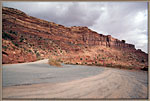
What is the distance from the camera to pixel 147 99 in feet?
7.98

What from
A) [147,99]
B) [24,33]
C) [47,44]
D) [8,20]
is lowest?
[147,99]

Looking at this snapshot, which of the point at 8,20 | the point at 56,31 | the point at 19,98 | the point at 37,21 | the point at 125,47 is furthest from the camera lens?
the point at 125,47

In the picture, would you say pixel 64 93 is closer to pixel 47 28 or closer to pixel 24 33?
pixel 24 33

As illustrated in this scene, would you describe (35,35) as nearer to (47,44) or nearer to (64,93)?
(47,44)

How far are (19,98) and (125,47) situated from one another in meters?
74.5

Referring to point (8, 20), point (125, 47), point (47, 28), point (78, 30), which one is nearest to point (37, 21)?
point (47, 28)

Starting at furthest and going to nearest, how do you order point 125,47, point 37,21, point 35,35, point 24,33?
1. point 125,47
2. point 37,21
3. point 35,35
4. point 24,33

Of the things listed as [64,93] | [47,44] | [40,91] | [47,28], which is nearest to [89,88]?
[64,93]

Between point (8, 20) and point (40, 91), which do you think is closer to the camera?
point (40, 91)

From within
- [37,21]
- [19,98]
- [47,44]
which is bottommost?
[19,98]

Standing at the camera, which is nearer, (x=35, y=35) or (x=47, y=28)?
(x=35, y=35)

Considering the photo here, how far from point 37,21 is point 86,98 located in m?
39.0

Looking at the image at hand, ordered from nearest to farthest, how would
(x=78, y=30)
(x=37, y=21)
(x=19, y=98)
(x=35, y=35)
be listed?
(x=19, y=98)
(x=35, y=35)
(x=37, y=21)
(x=78, y=30)

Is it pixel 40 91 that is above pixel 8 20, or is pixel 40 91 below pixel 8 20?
below
